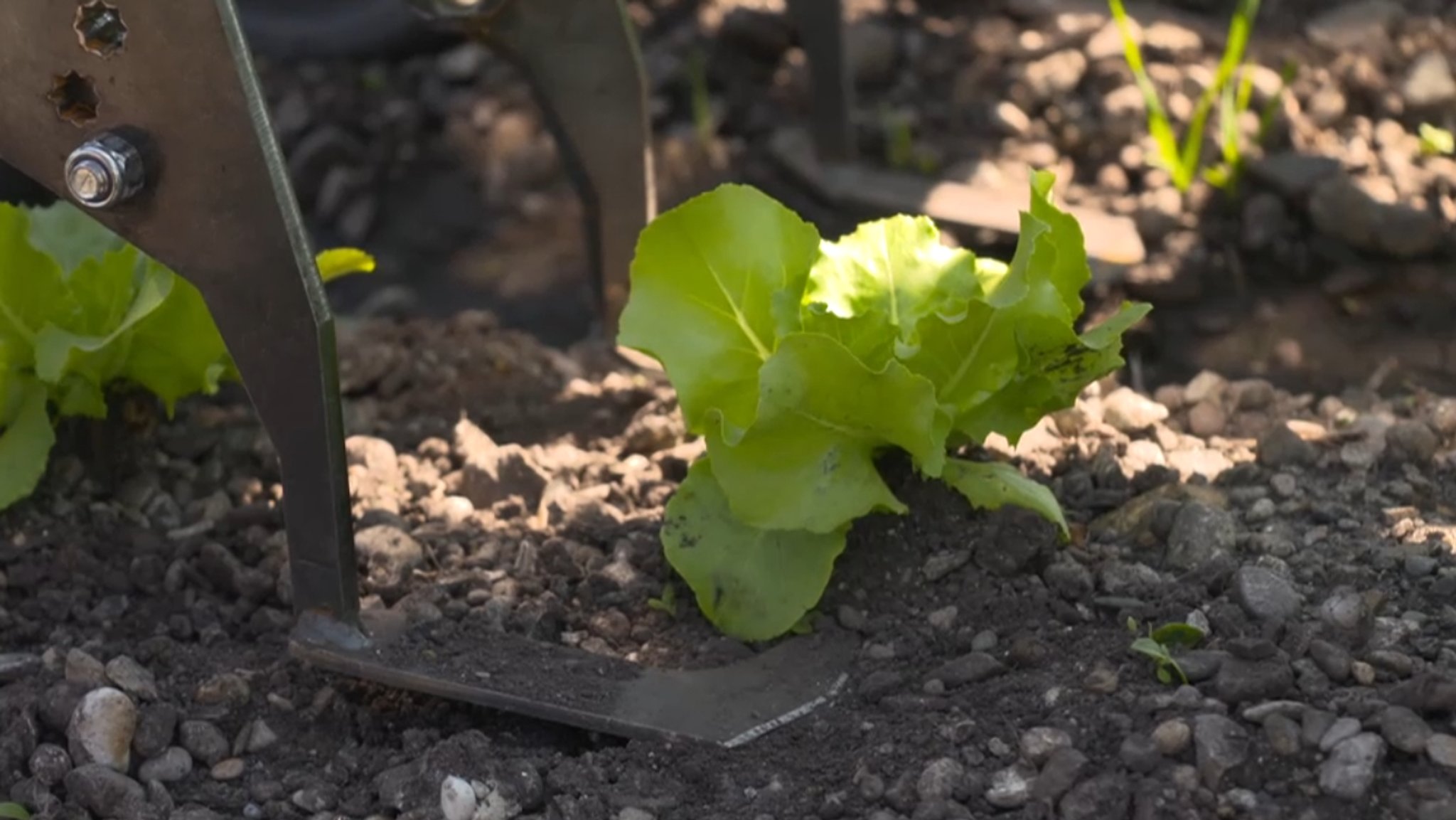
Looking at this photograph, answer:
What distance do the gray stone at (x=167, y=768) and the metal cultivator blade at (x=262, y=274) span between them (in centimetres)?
15

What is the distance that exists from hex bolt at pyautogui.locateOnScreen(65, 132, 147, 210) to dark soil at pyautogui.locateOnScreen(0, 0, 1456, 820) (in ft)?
1.61

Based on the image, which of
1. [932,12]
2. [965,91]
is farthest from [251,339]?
[932,12]

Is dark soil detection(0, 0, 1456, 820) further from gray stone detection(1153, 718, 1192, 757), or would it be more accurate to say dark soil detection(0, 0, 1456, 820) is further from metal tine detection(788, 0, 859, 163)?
metal tine detection(788, 0, 859, 163)

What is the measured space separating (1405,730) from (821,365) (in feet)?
1.98

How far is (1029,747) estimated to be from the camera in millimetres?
1598

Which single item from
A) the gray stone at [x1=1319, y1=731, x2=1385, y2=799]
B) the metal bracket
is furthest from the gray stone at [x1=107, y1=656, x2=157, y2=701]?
the metal bracket

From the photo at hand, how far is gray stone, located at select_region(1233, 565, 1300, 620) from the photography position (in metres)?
1.71

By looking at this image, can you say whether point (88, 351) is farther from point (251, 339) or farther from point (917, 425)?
point (917, 425)

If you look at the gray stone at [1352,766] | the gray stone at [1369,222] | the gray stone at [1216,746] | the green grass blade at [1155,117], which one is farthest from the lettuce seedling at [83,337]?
the gray stone at [1369,222]

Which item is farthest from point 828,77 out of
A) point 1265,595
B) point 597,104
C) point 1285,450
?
point 1265,595

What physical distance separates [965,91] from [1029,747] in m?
2.13

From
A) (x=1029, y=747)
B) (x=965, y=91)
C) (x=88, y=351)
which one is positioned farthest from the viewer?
(x=965, y=91)

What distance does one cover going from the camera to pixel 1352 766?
1.49 meters

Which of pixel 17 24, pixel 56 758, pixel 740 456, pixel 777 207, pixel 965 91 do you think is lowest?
pixel 965 91
